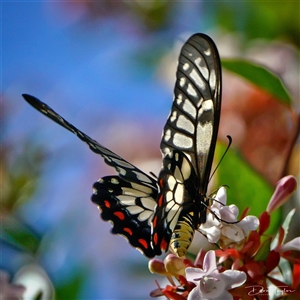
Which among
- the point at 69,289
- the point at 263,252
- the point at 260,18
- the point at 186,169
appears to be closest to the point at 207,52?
the point at 186,169

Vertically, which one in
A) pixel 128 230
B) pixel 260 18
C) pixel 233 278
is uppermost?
pixel 260 18

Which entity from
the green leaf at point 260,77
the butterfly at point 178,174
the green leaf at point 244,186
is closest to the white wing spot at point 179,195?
the butterfly at point 178,174

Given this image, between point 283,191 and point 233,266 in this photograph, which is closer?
point 233,266

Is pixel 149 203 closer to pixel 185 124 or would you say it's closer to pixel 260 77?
pixel 185 124

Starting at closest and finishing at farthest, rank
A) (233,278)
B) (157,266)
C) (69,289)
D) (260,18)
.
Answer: (233,278)
(157,266)
(69,289)
(260,18)

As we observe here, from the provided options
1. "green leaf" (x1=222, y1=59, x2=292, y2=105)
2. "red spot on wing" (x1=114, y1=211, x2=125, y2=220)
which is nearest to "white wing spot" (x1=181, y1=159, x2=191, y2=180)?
"red spot on wing" (x1=114, y1=211, x2=125, y2=220)

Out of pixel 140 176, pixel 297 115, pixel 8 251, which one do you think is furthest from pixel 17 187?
pixel 297 115

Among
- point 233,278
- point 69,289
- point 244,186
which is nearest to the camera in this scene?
point 233,278

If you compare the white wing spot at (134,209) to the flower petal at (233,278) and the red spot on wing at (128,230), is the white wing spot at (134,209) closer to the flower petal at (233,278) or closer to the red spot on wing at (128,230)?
the red spot on wing at (128,230)

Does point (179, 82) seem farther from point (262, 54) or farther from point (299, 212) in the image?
point (262, 54)
